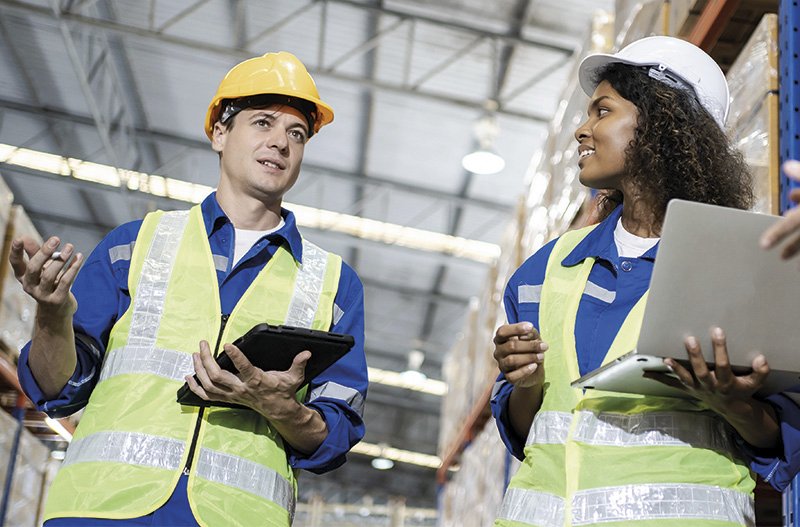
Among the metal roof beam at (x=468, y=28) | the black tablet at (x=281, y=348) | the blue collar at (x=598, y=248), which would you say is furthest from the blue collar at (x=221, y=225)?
the metal roof beam at (x=468, y=28)

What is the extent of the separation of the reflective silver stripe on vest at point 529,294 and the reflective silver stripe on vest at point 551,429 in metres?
0.29

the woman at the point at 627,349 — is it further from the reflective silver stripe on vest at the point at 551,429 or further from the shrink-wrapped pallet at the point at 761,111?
the shrink-wrapped pallet at the point at 761,111

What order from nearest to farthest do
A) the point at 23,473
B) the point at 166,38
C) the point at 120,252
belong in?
1. the point at 120,252
2. the point at 23,473
3. the point at 166,38

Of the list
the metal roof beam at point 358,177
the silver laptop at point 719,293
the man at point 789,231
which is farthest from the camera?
the metal roof beam at point 358,177

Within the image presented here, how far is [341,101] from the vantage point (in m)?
12.8

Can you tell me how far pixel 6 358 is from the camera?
6.25m

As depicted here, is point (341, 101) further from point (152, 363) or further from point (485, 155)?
point (152, 363)

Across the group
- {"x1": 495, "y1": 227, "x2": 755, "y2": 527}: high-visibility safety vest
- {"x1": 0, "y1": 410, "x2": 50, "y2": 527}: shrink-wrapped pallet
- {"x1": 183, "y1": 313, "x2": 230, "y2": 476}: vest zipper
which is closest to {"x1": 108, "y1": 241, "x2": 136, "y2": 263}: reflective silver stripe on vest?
{"x1": 183, "y1": 313, "x2": 230, "y2": 476}: vest zipper

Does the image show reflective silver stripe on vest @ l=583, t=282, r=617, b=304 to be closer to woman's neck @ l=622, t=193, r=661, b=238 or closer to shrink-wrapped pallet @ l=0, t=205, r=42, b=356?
woman's neck @ l=622, t=193, r=661, b=238

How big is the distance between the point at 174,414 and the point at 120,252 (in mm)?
499

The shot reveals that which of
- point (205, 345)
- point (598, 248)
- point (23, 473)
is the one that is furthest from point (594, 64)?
point (23, 473)

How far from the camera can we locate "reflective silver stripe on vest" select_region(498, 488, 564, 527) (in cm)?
210

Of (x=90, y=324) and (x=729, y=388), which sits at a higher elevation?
A: (x=90, y=324)

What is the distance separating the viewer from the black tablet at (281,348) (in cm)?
215
